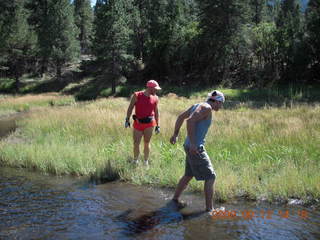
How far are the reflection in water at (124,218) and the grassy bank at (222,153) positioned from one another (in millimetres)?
547

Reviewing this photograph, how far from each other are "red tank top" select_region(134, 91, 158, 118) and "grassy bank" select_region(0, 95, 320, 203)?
1266 millimetres

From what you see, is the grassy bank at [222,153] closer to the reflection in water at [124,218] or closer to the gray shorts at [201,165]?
the reflection in water at [124,218]

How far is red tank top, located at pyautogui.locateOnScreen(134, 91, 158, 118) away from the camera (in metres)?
8.30

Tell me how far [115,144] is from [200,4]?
98.0 feet

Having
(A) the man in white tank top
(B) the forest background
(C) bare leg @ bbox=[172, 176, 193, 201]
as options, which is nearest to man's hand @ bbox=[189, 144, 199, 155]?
(A) the man in white tank top

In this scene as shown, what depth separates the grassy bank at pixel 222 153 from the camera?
23.9 ft

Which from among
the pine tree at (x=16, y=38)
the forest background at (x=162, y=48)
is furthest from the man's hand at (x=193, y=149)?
the pine tree at (x=16, y=38)

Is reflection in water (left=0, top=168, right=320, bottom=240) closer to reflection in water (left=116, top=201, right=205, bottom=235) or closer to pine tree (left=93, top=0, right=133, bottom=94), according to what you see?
reflection in water (left=116, top=201, right=205, bottom=235)

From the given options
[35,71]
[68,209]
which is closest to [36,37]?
[35,71]

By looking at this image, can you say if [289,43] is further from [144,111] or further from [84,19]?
[84,19]

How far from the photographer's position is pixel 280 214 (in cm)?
632

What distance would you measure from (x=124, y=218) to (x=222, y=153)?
3.80 metres

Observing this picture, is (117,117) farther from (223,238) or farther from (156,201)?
(223,238)

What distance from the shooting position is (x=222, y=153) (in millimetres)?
9211
